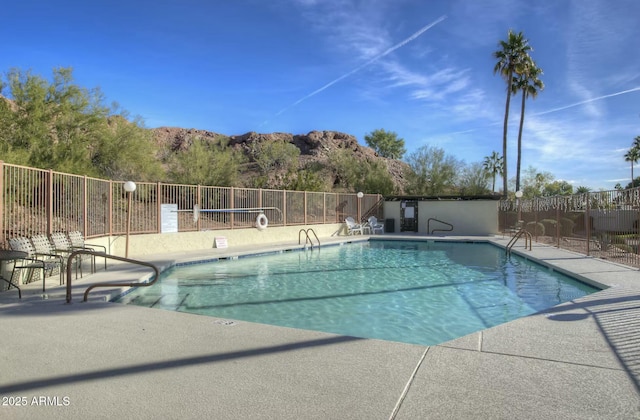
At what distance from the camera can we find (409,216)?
22672 mm

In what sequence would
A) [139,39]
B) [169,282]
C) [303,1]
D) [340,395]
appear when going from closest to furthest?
[340,395]
[169,282]
[303,1]
[139,39]

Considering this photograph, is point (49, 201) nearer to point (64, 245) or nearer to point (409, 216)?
point (64, 245)

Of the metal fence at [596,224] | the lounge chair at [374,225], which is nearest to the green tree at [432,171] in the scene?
the lounge chair at [374,225]

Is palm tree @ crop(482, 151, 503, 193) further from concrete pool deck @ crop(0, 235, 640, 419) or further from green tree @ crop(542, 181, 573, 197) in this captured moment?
concrete pool deck @ crop(0, 235, 640, 419)

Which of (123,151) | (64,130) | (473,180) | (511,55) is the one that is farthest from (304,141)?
(64,130)

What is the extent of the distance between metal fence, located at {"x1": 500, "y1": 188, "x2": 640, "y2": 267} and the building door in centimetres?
662

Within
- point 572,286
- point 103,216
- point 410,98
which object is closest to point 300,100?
point 410,98

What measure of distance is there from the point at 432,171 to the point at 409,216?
28.0 ft

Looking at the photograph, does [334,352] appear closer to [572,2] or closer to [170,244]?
[170,244]

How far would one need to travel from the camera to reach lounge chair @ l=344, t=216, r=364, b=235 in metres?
20.5

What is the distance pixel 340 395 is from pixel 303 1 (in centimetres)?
1356

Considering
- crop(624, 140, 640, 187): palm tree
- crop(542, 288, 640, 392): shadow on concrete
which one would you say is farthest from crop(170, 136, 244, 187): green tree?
crop(624, 140, 640, 187): palm tree

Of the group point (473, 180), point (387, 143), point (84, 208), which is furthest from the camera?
point (387, 143)

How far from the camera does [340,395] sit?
2695 mm
